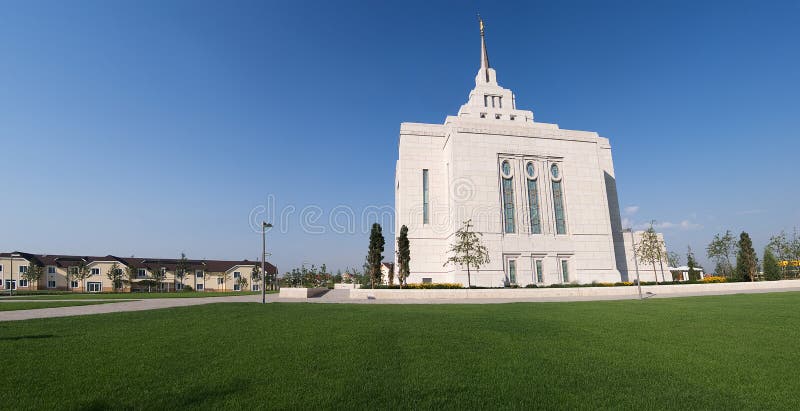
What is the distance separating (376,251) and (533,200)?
21106 millimetres

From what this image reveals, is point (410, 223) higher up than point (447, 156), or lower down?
lower down

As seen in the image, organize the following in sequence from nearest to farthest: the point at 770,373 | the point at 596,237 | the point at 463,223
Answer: the point at 770,373 → the point at 463,223 → the point at 596,237

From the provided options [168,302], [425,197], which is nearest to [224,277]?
[425,197]

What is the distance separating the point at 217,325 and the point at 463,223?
1278 inches

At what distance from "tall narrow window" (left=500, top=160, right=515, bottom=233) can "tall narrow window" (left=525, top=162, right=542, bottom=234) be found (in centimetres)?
237

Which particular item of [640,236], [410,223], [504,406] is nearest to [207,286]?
[410,223]

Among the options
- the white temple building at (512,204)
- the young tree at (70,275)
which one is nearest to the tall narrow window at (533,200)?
the white temple building at (512,204)

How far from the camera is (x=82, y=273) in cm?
7138

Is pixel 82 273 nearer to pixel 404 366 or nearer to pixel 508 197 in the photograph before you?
pixel 508 197

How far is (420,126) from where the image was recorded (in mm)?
51969

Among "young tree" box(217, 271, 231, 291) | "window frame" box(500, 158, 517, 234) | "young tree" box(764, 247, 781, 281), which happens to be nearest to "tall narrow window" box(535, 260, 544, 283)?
"window frame" box(500, 158, 517, 234)

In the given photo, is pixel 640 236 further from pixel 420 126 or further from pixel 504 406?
pixel 504 406

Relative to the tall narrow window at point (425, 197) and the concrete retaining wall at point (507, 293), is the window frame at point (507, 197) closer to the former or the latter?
the tall narrow window at point (425, 197)

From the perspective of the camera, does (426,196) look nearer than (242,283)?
Yes
